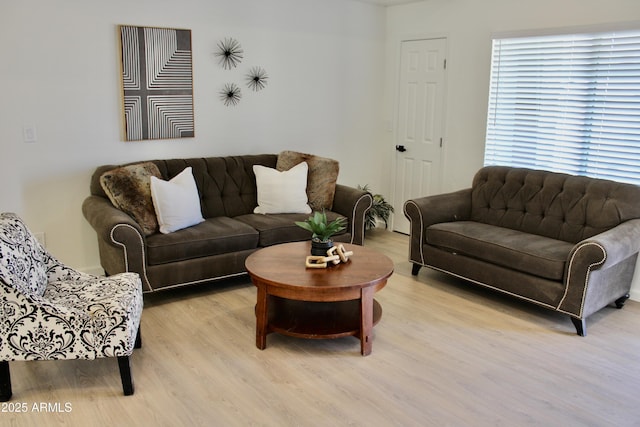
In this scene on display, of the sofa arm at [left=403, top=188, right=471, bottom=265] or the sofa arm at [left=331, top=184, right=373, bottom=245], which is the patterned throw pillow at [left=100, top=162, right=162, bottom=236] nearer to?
the sofa arm at [left=331, top=184, right=373, bottom=245]

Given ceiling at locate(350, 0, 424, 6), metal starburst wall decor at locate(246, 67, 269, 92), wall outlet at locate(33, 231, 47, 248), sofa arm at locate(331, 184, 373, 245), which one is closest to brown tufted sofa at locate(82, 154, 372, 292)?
sofa arm at locate(331, 184, 373, 245)

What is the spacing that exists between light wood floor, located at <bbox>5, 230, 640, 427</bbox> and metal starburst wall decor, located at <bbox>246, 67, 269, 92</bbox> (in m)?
2.09

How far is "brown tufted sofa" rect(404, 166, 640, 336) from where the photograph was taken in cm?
348

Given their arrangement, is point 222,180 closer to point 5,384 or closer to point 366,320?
point 366,320

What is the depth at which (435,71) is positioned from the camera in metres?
5.38

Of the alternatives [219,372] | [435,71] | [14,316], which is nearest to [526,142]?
[435,71]

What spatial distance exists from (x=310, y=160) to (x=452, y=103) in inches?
59.5

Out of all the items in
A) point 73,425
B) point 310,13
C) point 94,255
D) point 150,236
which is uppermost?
point 310,13

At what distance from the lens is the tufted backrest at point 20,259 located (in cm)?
259

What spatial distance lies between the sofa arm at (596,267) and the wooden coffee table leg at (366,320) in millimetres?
1290

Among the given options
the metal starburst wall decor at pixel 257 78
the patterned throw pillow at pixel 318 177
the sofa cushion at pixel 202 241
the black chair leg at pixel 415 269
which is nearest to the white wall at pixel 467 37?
the black chair leg at pixel 415 269

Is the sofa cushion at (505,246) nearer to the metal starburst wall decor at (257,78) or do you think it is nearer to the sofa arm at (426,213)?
the sofa arm at (426,213)

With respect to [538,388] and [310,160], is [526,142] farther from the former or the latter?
[538,388]

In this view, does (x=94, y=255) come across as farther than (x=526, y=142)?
No
